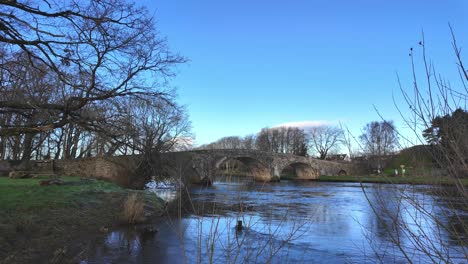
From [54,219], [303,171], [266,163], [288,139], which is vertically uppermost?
[288,139]

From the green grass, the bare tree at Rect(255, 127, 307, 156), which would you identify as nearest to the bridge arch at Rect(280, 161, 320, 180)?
the bare tree at Rect(255, 127, 307, 156)

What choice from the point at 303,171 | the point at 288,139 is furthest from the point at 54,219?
the point at 288,139

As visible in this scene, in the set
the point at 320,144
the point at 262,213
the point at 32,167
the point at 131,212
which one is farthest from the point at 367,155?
the point at 320,144

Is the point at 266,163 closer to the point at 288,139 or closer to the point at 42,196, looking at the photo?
the point at 288,139

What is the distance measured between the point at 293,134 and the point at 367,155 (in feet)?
285

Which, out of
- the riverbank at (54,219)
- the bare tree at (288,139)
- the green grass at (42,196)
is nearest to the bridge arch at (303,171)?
the bare tree at (288,139)

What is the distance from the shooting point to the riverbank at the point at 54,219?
9.01 metres

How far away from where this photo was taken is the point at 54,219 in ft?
39.8

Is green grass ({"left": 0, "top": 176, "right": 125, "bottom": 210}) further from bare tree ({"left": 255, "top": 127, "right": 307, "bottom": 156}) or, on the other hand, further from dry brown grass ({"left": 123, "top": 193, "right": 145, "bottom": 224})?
bare tree ({"left": 255, "top": 127, "right": 307, "bottom": 156})

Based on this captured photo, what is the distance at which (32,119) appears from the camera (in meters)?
9.60

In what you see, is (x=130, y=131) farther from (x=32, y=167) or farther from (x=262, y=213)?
(x=32, y=167)

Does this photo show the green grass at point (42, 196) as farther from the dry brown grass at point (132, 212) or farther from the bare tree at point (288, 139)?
the bare tree at point (288, 139)

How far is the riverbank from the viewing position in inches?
355

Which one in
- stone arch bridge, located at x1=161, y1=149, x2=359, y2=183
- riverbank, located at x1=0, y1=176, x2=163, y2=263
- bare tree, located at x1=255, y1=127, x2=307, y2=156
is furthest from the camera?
bare tree, located at x1=255, y1=127, x2=307, y2=156
